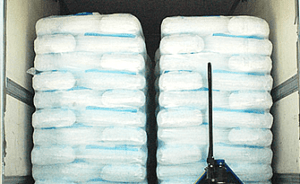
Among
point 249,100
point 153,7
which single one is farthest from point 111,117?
→ point 153,7

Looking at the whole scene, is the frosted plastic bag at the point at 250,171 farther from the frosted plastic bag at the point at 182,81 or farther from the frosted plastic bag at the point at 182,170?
the frosted plastic bag at the point at 182,81

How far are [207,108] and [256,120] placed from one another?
33 cm

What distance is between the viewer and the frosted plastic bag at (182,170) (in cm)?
296

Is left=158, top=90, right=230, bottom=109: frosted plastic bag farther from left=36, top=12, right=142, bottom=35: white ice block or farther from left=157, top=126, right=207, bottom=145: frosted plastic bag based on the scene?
left=36, top=12, right=142, bottom=35: white ice block

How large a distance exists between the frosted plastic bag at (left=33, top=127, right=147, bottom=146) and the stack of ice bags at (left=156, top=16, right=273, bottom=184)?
17cm

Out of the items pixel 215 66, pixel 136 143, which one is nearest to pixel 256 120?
pixel 215 66

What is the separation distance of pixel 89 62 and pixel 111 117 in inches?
15.7

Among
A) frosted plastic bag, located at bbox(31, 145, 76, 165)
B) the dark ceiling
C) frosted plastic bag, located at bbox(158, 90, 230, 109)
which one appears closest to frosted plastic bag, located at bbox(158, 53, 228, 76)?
frosted plastic bag, located at bbox(158, 90, 230, 109)

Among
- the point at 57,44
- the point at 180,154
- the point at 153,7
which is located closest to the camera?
the point at 180,154

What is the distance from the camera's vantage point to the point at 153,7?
471 cm

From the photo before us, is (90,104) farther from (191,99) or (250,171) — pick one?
(250,171)

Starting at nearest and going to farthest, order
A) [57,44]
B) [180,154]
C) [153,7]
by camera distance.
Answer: [180,154], [57,44], [153,7]

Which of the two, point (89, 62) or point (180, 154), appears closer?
point (180, 154)

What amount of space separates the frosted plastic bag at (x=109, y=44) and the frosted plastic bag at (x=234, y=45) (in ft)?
1.57
